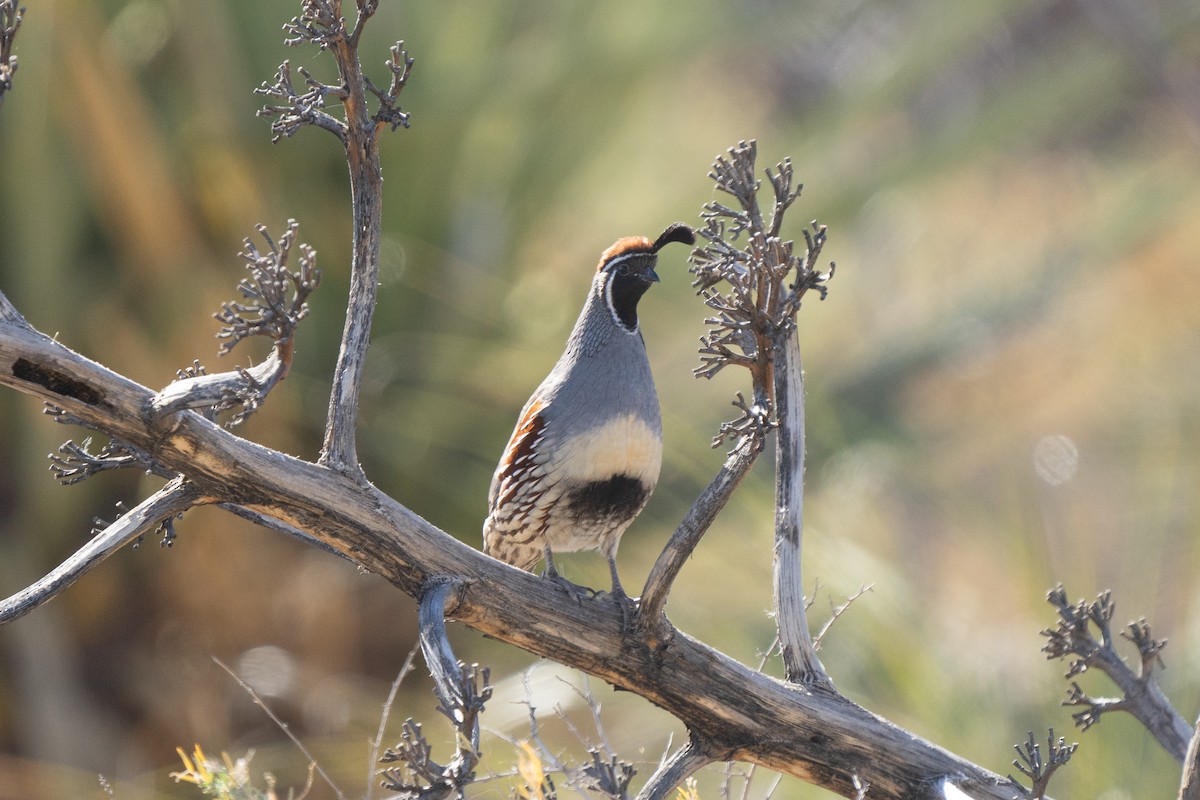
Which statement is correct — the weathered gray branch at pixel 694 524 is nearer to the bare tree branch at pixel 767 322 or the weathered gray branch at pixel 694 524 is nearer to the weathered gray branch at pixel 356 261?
the bare tree branch at pixel 767 322

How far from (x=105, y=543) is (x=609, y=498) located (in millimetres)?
1226

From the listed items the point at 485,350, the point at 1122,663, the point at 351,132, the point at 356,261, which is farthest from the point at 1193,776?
the point at 485,350

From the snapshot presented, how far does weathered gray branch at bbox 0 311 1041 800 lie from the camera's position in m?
2.07

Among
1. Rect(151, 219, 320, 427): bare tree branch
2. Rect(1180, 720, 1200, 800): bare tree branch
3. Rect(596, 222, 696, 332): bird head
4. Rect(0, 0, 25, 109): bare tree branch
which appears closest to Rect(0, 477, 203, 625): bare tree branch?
Rect(151, 219, 320, 427): bare tree branch

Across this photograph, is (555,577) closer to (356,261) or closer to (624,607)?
(624,607)

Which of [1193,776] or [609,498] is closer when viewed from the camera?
[1193,776]

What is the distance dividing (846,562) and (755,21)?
281 cm

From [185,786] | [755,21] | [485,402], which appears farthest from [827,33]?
[185,786]

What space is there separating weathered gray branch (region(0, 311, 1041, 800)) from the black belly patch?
0.40 m

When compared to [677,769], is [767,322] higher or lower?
higher

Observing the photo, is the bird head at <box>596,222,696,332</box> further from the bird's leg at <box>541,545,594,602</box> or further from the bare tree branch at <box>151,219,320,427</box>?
the bare tree branch at <box>151,219,320,427</box>

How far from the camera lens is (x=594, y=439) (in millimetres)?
2916

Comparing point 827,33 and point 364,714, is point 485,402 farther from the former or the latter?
point 827,33

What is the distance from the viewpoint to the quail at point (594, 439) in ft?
9.61
